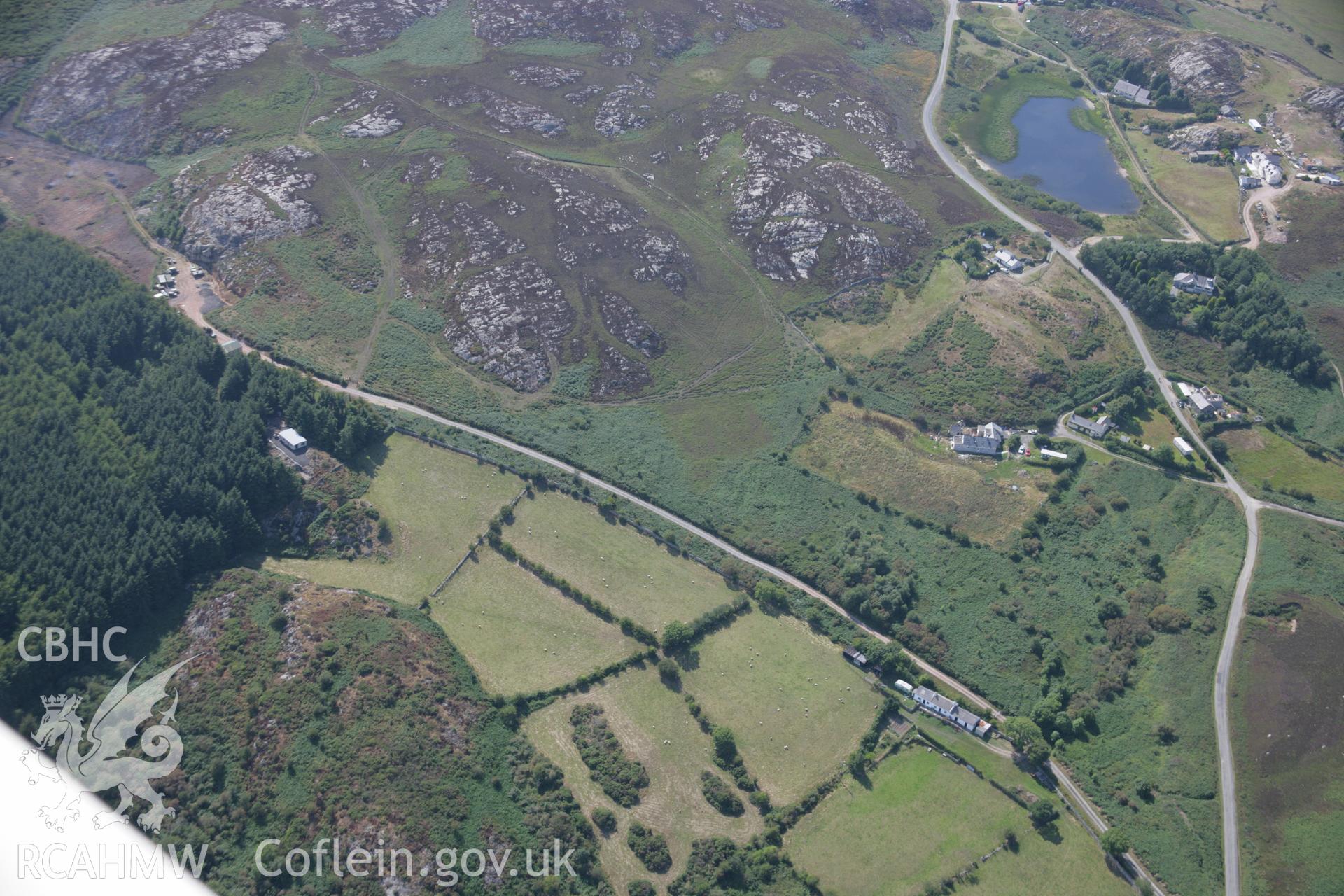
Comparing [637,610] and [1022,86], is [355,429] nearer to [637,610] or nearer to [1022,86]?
[637,610]

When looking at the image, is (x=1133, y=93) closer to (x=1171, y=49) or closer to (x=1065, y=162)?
(x=1171, y=49)

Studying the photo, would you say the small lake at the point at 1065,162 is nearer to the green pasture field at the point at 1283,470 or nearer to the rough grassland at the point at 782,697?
the green pasture field at the point at 1283,470

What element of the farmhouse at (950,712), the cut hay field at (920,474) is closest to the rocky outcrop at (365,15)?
the cut hay field at (920,474)

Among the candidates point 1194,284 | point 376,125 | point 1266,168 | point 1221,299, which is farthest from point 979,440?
point 376,125

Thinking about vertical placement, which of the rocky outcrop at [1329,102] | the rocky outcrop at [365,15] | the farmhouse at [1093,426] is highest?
the rocky outcrop at [365,15]

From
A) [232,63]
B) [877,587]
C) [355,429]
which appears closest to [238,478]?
[355,429]
